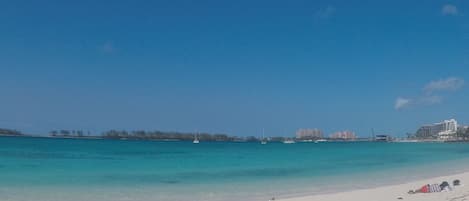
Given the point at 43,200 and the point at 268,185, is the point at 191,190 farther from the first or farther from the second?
the point at 43,200

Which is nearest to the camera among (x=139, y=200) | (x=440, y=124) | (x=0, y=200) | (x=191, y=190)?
(x=0, y=200)

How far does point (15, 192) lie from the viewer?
14227 mm

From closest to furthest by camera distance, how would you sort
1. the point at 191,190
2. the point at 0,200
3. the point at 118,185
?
the point at 0,200, the point at 191,190, the point at 118,185

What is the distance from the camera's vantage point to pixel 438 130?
18462cm

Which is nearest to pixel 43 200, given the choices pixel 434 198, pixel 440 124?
pixel 434 198

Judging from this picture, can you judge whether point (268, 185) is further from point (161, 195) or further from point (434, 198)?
point (434, 198)

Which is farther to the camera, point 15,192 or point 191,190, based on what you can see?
point 191,190

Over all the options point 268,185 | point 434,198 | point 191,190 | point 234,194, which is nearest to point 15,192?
point 191,190

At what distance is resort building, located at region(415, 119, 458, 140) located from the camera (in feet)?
567

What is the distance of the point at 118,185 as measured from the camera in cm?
1744

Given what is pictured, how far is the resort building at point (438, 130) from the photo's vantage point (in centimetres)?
17271

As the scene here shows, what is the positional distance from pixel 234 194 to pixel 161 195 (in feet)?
6.86

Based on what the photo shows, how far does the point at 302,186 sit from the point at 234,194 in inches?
147

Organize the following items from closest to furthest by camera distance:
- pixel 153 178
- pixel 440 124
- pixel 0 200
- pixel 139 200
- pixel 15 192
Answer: pixel 0 200
pixel 139 200
pixel 15 192
pixel 153 178
pixel 440 124
